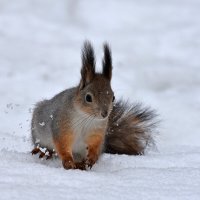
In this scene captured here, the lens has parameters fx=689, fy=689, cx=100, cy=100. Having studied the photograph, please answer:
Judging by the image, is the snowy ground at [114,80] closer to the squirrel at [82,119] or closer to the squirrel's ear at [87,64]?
the squirrel at [82,119]

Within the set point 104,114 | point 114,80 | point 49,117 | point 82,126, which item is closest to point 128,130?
point 49,117

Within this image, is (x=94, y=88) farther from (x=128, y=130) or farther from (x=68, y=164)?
(x=128, y=130)

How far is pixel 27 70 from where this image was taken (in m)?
5.63

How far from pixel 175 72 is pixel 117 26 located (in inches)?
52.2

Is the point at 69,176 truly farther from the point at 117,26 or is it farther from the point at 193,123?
the point at 117,26

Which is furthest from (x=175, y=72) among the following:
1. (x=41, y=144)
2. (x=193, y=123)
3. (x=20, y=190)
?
(x=20, y=190)

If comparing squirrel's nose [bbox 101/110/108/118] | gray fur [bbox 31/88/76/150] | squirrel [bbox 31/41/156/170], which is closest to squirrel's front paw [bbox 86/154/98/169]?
squirrel [bbox 31/41/156/170]

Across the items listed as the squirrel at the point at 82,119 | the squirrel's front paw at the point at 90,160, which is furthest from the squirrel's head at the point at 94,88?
the squirrel's front paw at the point at 90,160

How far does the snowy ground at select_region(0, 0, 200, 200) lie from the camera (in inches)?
94.6

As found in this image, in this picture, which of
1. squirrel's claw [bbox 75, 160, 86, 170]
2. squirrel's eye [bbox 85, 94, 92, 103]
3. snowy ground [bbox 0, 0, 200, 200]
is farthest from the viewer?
squirrel's claw [bbox 75, 160, 86, 170]

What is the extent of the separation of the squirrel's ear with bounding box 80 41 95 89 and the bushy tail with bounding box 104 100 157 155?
0.63m

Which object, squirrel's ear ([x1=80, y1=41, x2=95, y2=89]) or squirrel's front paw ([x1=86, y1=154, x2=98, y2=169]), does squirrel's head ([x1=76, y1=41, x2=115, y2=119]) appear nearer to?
squirrel's ear ([x1=80, y1=41, x2=95, y2=89])

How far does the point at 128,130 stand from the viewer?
3.55 meters

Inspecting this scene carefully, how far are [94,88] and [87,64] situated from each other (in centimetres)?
11
